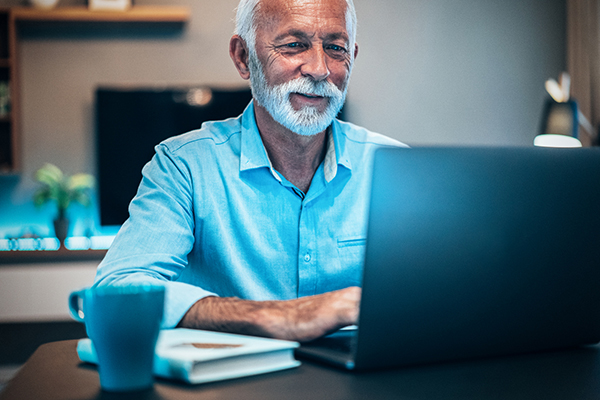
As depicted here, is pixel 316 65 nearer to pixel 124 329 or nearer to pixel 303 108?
pixel 303 108

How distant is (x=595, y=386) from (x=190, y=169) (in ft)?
2.93

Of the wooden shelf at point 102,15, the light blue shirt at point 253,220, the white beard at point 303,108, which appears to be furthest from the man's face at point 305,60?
the wooden shelf at point 102,15

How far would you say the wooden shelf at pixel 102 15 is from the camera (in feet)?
11.0

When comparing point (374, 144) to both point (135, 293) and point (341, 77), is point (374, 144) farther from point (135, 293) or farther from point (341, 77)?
point (135, 293)

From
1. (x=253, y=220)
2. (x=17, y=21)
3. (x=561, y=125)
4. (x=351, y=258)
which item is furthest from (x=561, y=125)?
(x=17, y=21)

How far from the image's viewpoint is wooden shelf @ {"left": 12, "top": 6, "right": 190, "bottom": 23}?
132 inches

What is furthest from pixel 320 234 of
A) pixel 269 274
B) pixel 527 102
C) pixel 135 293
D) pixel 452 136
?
pixel 527 102

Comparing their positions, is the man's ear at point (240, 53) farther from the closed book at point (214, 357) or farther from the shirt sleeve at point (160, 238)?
the closed book at point (214, 357)

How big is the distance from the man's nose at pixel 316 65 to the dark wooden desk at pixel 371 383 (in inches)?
31.3

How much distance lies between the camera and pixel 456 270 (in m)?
0.57

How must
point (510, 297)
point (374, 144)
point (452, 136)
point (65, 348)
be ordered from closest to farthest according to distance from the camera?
point (510, 297)
point (65, 348)
point (374, 144)
point (452, 136)

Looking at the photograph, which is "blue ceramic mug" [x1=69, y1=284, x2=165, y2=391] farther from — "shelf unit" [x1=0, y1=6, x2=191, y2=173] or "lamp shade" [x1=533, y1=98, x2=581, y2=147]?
"shelf unit" [x1=0, y1=6, x2=191, y2=173]

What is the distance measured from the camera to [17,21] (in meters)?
3.45

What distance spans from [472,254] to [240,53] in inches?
40.7
